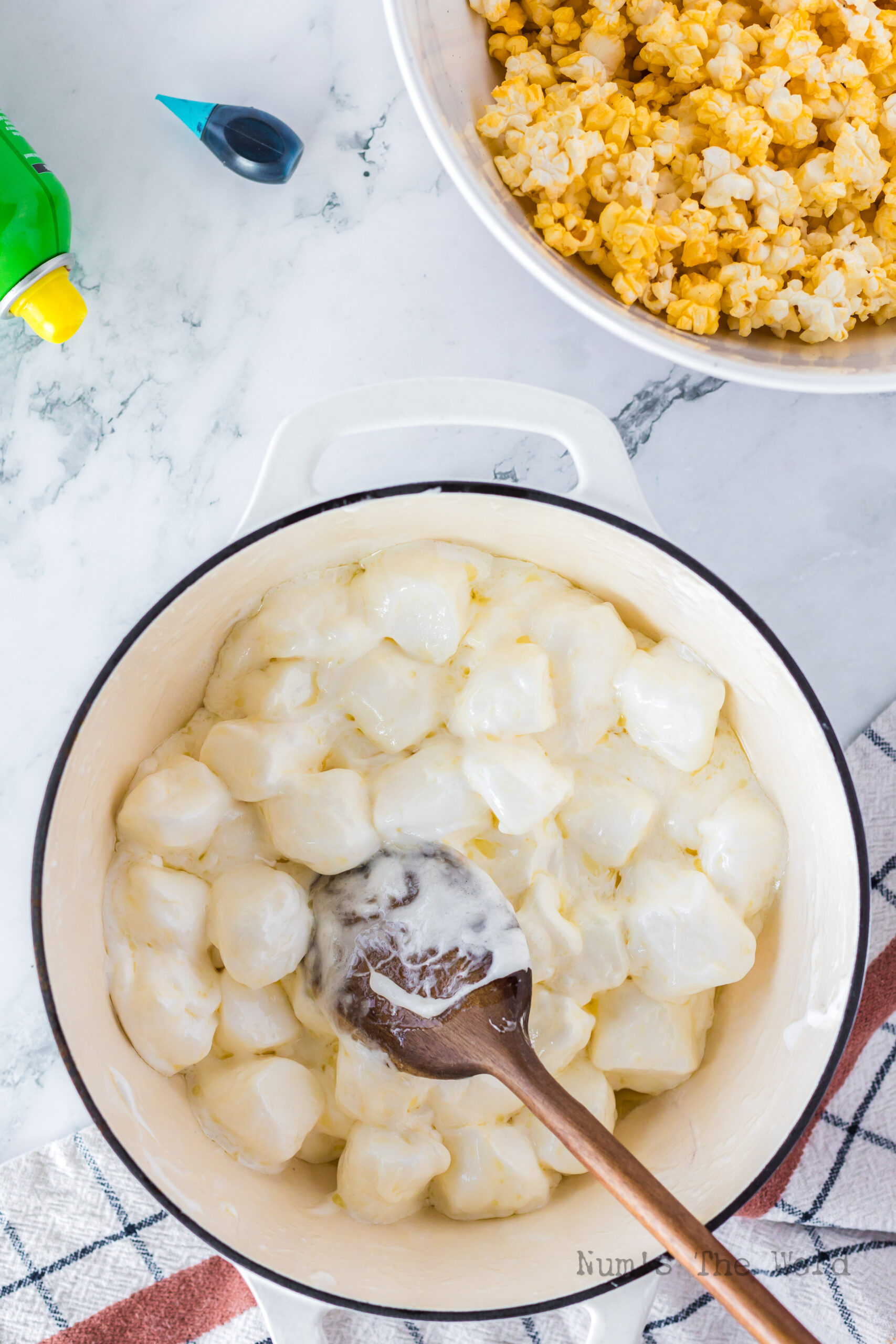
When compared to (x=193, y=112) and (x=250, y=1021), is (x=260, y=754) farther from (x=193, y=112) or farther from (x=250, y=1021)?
(x=193, y=112)

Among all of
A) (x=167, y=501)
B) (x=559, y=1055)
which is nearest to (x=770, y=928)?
(x=559, y=1055)

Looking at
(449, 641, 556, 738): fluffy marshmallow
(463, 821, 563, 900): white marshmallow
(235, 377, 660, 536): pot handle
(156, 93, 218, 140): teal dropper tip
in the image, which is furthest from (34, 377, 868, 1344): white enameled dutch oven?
(156, 93, 218, 140): teal dropper tip

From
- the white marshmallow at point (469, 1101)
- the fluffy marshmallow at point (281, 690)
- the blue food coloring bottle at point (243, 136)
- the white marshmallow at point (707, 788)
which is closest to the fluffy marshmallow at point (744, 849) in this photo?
the white marshmallow at point (707, 788)

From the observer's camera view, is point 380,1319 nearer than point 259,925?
No

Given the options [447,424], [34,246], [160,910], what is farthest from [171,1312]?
[34,246]

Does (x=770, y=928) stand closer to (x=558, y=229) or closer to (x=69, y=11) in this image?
(x=558, y=229)
